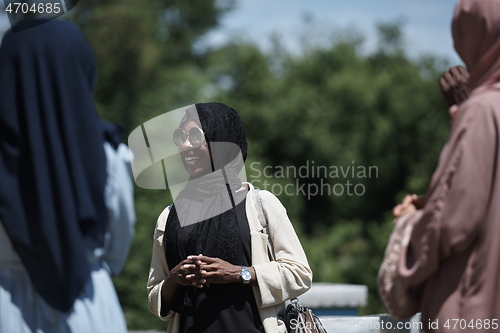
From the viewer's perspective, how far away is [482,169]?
1.81 m

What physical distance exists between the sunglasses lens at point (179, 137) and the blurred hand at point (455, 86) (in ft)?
3.56

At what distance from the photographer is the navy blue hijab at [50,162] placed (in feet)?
6.91

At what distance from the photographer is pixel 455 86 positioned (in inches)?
98.3

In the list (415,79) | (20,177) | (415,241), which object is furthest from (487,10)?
(415,79)

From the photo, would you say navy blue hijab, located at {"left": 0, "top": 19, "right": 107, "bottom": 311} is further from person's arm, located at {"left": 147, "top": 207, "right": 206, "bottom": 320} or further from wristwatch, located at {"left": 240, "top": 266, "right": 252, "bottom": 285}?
wristwatch, located at {"left": 240, "top": 266, "right": 252, "bottom": 285}

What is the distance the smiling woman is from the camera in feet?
8.11

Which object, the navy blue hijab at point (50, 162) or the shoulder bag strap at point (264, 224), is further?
the shoulder bag strap at point (264, 224)

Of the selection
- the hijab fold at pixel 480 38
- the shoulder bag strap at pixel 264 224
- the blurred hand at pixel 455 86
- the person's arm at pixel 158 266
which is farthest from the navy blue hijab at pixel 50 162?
the blurred hand at pixel 455 86

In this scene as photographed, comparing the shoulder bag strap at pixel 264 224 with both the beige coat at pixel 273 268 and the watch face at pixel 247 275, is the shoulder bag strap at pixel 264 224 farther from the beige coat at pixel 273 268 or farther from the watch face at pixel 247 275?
the watch face at pixel 247 275

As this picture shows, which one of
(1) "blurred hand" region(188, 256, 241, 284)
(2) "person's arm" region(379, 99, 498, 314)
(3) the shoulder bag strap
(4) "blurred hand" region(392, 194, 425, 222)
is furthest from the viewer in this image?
(3) the shoulder bag strap

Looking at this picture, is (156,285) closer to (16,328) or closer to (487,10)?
(16,328)

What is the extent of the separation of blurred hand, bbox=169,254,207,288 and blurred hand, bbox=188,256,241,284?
0.05ft

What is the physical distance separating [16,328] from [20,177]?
20.0 inches

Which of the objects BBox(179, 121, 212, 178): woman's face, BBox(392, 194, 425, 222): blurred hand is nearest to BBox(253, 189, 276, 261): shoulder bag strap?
BBox(179, 121, 212, 178): woman's face
